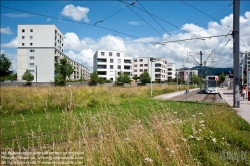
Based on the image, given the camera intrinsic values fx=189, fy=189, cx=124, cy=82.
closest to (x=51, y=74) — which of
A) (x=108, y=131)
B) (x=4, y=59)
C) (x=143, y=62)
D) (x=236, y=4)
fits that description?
(x=4, y=59)

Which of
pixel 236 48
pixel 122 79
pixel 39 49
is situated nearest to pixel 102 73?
pixel 122 79

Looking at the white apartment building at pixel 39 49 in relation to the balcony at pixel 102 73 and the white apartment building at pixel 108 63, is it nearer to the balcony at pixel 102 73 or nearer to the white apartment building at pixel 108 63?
the white apartment building at pixel 108 63

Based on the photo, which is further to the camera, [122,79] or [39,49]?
[39,49]

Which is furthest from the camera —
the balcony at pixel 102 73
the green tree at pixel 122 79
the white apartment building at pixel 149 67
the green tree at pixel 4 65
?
the white apartment building at pixel 149 67

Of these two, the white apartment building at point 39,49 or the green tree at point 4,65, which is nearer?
the green tree at point 4,65

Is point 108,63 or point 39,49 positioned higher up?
point 39,49

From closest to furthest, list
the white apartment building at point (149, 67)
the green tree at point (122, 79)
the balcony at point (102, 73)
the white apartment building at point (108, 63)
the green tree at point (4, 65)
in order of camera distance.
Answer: the green tree at point (4, 65)
the green tree at point (122, 79)
the white apartment building at point (108, 63)
the balcony at point (102, 73)
the white apartment building at point (149, 67)

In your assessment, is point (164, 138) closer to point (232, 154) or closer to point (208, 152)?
point (208, 152)

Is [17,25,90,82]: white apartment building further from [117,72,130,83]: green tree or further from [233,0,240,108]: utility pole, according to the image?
[233,0,240,108]: utility pole

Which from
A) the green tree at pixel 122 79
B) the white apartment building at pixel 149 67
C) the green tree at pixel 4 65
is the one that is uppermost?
the white apartment building at pixel 149 67

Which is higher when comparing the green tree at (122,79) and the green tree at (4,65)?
the green tree at (4,65)

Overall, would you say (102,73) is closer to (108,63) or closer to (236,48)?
(108,63)

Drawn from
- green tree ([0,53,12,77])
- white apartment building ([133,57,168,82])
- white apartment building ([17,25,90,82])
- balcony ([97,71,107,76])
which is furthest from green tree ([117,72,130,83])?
green tree ([0,53,12,77])

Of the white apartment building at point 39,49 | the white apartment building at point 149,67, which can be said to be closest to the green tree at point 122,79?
the white apartment building at point 39,49
